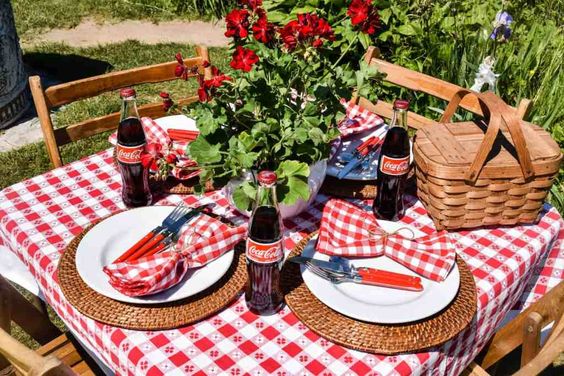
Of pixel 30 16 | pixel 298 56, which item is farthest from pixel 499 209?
pixel 30 16

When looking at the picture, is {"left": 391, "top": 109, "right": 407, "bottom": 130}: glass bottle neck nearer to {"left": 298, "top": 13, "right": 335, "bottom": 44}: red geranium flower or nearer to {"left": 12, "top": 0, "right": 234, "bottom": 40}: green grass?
{"left": 298, "top": 13, "right": 335, "bottom": 44}: red geranium flower

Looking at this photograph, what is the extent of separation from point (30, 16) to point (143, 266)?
5.61m

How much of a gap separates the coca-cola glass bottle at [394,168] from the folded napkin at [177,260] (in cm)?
42

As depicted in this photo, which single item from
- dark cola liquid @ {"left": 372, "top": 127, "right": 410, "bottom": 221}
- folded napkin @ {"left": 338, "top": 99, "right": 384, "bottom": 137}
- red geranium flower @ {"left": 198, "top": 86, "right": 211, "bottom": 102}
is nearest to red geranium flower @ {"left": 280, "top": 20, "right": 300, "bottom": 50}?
red geranium flower @ {"left": 198, "top": 86, "right": 211, "bottom": 102}

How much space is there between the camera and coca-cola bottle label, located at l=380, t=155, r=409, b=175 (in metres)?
1.68

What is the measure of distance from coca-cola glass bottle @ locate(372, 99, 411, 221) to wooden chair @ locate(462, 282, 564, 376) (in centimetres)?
44

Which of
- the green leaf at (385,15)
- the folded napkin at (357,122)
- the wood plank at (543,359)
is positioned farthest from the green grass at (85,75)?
the wood plank at (543,359)

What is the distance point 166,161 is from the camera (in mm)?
1497

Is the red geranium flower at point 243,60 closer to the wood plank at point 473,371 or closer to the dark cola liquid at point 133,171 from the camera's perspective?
the dark cola liquid at point 133,171

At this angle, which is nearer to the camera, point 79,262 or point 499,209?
point 79,262

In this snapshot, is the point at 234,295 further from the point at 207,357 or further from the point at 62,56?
the point at 62,56

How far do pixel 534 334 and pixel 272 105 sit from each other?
0.88m

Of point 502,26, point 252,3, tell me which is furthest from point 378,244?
point 502,26

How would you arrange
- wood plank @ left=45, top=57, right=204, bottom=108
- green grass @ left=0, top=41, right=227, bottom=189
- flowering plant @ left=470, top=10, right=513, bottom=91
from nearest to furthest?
1. wood plank @ left=45, top=57, right=204, bottom=108
2. flowering plant @ left=470, top=10, right=513, bottom=91
3. green grass @ left=0, top=41, right=227, bottom=189
